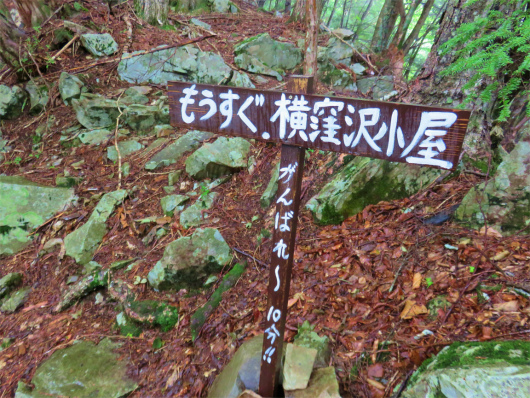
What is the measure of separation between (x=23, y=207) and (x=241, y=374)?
5.25 meters

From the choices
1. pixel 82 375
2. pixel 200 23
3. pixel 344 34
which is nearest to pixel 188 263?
pixel 82 375

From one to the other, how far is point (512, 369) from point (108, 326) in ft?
13.7

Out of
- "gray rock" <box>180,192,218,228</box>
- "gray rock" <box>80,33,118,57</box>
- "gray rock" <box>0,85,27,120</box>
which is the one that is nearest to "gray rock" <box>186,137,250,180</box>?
"gray rock" <box>180,192,218,228</box>

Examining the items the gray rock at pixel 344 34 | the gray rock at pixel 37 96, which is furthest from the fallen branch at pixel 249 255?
the gray rock at pixel 344 34

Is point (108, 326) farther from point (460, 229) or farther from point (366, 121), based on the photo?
point (460, 229)

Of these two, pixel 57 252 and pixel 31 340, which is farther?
pixel 57 252

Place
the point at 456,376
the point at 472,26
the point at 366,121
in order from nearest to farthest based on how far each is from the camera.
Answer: the point at 366,121, the point at 456,376, the point at 472,26

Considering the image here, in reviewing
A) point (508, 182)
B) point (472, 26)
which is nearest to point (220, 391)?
point (508, 182)

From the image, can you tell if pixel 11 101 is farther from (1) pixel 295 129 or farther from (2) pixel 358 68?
(2) pixel 358 68

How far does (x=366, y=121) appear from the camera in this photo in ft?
5.54

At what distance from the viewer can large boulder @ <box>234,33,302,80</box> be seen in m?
8.16

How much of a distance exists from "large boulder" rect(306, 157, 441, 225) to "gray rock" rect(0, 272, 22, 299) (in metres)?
4.76

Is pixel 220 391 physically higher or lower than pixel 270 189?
lower

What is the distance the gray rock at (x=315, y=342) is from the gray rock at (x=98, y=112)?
19.9ft
